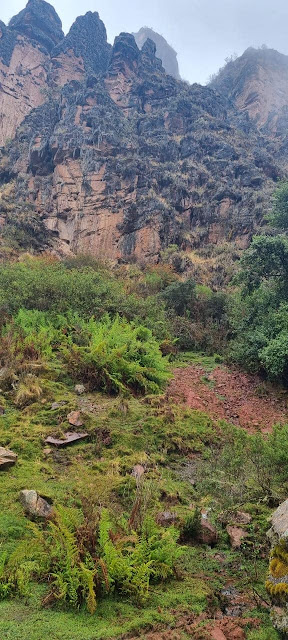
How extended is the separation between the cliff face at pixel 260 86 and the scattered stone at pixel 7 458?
57.8 meters

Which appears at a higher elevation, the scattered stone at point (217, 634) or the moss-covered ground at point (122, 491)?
the scattered stone at point (217, 634)

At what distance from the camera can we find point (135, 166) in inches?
1329

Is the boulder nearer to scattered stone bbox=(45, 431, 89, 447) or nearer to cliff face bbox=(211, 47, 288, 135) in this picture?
scattered stone bbox=(45, 431, 89, 447)

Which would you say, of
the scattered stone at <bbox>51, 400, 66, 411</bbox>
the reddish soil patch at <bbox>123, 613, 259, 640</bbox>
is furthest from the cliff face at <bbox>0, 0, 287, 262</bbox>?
the reddish soil patch at <bbox>123, 613, 259, 640</bbox>

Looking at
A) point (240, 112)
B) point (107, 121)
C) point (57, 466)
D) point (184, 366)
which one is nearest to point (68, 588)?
point (57, 466)

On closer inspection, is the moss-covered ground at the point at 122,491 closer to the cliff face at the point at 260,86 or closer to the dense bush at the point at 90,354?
the dense bush at the point at 90,354

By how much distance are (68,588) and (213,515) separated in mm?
2251

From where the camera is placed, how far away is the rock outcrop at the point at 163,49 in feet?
279

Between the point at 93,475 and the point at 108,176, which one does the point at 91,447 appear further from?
the point at 108,176

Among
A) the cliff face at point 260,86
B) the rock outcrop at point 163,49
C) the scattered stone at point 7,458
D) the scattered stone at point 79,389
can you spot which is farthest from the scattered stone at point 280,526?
the rock outcrop at point 163,49

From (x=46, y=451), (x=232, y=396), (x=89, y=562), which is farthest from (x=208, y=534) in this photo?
(x=232, y=396)

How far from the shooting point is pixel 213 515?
475cm

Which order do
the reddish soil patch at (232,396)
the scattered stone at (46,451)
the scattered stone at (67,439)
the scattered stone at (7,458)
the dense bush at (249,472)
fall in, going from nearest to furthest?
the dense bush at (249,472)
the scattered stone at (7,458)
the scattered stone at (46,451)
the scattered stone at (67,439)
the reddish soil patch at (232,396)

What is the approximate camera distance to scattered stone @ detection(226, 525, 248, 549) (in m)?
4.09
